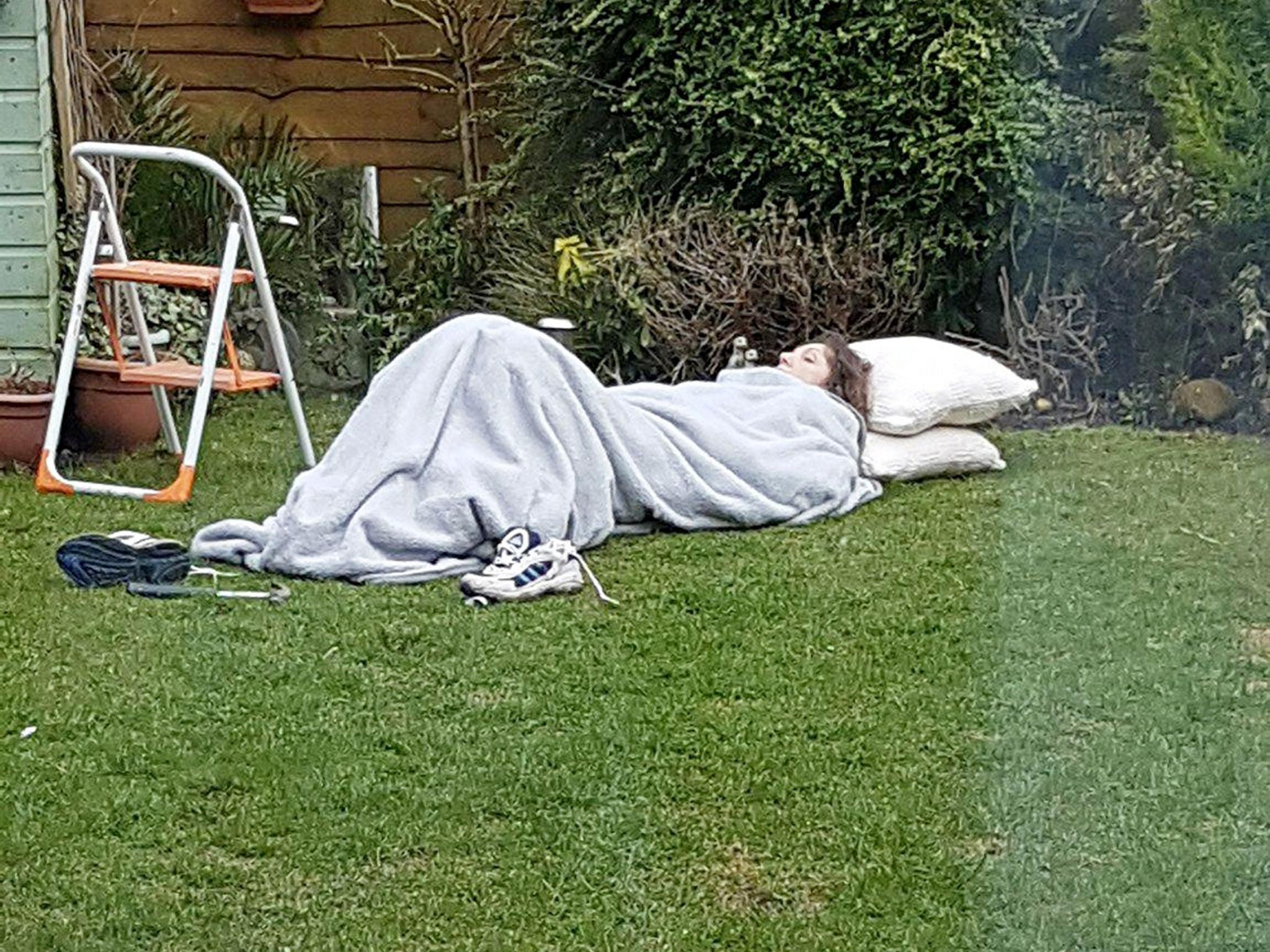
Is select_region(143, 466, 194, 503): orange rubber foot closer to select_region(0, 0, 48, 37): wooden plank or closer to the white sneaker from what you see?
the white sneaker

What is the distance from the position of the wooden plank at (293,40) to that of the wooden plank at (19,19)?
169cm

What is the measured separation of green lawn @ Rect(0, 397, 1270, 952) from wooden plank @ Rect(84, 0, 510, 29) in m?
3.24

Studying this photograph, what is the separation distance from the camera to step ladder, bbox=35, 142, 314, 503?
4.30m

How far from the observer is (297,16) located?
6.57 meters

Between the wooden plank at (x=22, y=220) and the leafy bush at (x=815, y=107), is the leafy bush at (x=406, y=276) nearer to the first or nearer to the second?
the leafy bush at (x=815, y=107)

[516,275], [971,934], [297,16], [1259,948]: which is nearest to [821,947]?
[971,934]

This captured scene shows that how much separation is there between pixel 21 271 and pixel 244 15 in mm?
2003

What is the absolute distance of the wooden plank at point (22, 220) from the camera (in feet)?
16.0

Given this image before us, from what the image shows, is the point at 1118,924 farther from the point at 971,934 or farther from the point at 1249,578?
the point at 1249,578

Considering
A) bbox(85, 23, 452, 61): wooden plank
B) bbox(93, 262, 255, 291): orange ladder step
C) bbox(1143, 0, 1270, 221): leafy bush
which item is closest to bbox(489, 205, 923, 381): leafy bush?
bbox(93, 262, 255, 291): orange ladder step

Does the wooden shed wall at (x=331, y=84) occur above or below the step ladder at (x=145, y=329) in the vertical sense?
above

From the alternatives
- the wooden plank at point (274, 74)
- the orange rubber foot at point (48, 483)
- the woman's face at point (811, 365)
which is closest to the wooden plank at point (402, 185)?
the wooden plank at point (274, 74)

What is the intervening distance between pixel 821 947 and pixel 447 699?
979mm

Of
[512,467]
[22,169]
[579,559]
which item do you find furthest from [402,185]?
[579,559]
